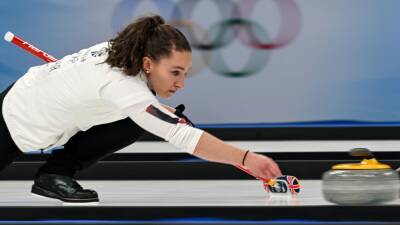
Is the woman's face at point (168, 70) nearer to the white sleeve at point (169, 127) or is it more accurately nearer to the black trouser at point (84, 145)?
the white sleeve at point (169, 127)

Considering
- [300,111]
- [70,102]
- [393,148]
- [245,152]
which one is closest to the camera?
[245,152]

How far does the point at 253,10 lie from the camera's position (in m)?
4.34

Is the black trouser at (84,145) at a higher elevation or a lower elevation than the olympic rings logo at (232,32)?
lower

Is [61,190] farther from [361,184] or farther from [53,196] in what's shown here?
[361,184]

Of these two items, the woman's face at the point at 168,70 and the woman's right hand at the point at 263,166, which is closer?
the woman's right hand at the point at 263,166

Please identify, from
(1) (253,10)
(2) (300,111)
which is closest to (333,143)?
(2) (300,111)

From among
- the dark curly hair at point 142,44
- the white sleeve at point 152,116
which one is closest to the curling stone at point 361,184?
the white sleeve at point 152,116

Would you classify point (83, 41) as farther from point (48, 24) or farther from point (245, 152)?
point (245, 152)

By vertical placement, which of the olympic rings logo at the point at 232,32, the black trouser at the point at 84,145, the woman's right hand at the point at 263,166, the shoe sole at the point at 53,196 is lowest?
the shoe sole at the point at 53,196

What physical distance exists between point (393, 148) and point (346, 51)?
59cm

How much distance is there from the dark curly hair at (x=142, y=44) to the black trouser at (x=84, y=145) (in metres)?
0.28

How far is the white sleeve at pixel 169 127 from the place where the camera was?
220cm

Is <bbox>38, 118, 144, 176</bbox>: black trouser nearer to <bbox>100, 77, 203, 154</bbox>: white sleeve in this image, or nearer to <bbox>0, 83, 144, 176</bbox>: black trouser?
<bbox>0, 83, 144, 176</bbox>: black trouser

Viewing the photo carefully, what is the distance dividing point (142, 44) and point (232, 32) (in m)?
2.06
